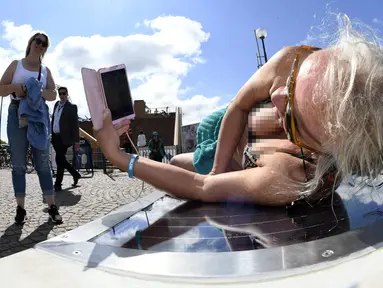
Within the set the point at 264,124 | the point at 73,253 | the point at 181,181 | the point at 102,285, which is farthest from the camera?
the point at 264,124

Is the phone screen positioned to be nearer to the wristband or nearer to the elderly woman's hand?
the elderly woman's hand

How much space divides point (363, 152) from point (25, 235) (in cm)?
272

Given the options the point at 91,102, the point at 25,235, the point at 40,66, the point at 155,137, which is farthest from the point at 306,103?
the point at 155,137

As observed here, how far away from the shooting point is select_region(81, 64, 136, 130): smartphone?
1859 millimetres

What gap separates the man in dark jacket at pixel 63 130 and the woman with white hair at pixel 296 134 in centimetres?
412

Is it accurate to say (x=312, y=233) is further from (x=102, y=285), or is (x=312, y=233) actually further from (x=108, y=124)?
(x=108, y=124)

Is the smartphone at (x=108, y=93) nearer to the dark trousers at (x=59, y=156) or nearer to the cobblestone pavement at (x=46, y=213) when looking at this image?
the cobblestone pavement at (x=46, y=213)

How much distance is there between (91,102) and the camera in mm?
1874

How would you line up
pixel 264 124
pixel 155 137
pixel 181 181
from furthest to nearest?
pixel 155 137 < pixel 264 124 < pixel 181 181

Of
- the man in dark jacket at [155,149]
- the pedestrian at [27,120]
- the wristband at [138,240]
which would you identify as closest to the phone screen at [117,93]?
the wristband at [138,240]

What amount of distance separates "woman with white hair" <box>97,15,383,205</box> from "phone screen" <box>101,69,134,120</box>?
0.25 ft

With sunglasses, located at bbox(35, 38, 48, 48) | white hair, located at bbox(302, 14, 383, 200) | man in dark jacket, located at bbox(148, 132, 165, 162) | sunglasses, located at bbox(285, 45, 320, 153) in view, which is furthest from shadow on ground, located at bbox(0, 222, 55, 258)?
man in dark jacket, located at bbox(148, 132, 165, 162)

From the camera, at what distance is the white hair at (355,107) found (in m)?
1.17

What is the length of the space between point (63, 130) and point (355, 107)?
5.56 metres
